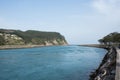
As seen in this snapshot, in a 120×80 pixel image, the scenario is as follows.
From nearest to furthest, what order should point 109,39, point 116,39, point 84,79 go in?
point 84,79 < point 116,39 < point 109,39

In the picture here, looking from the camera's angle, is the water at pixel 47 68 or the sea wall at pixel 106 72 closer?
the sea wall at pixel 106 72

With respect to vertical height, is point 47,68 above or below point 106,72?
below

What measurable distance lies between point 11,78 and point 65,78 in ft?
23.8

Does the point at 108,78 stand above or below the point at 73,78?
above

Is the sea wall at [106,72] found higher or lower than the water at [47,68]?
higher

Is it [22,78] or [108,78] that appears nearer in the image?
[108,78]

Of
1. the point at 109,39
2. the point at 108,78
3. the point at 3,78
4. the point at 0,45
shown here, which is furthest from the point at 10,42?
the point at 108,78

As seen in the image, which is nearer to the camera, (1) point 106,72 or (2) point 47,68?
(1) point 106,72

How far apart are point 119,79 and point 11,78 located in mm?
17217

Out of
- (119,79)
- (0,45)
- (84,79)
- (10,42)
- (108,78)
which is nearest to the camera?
(119,79)

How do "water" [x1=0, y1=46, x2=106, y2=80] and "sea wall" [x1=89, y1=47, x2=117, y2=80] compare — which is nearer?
"sea wall" [x1=89, y1=47, x2=117, y2=80]

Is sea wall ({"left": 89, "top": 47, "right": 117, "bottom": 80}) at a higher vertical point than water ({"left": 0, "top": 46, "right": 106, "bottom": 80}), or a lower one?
higher

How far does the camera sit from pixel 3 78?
28969mm

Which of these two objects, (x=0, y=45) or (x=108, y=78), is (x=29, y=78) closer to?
(x=108, y=78)
